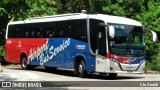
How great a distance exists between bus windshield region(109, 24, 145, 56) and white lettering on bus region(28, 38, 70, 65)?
10.5 ft

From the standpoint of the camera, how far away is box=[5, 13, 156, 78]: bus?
19.8m

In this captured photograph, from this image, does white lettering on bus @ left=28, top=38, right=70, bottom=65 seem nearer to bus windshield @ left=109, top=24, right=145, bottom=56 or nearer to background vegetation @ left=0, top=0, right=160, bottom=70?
background vegetation @ left=0, top=0, right=160, bottom=70

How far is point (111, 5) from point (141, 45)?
10.3 meters

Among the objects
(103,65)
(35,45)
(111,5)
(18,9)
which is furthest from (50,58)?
(18,9)

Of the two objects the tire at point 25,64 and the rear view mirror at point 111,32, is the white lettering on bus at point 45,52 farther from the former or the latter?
the rear view mirror at point 111,32

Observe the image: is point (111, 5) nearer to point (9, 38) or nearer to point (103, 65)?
point (9, 38)

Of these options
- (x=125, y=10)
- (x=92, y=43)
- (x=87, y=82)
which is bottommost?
(x=87, y=82)

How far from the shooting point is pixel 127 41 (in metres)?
20.0

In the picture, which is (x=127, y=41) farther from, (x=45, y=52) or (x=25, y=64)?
(x=25, y=64)

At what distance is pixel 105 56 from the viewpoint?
19656 millimetres

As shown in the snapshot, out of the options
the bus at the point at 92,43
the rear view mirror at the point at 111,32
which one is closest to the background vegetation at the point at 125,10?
the bus at the point at 92,43

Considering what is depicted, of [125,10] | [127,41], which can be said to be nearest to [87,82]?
[127,41]

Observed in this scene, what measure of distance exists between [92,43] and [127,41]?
5.33ft

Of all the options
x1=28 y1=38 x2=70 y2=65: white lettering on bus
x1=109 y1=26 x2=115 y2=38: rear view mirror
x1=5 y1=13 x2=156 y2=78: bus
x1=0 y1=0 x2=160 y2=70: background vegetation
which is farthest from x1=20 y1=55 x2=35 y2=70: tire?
x1=109 y1=26 x2=115 y2=38: rear view mirror
